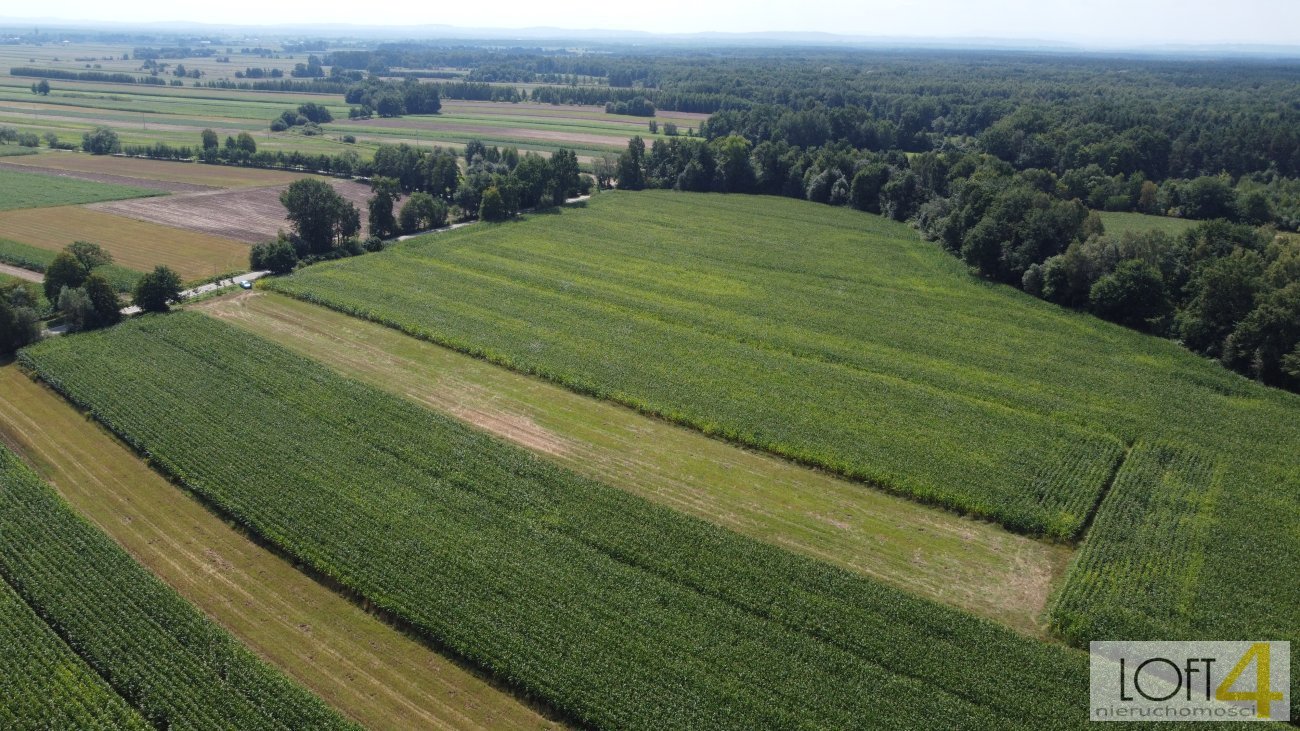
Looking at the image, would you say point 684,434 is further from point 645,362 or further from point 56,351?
point 56,351

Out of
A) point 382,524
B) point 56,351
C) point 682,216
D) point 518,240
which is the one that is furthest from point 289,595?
point 682,216

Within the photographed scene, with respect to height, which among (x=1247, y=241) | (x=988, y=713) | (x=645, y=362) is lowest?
(x=988, y=713)

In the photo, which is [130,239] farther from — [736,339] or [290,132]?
[290,132]

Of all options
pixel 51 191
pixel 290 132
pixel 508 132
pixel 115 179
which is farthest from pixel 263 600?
pixel 290 132

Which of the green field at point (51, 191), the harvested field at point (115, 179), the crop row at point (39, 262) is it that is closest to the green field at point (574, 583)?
the crop row at point (39, 262)

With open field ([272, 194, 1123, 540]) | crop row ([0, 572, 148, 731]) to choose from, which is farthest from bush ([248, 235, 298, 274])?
crop row ([0, 572, 148, 731])

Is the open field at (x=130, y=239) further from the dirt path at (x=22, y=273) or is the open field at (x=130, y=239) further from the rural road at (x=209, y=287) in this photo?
the dirt path at (x=22, y=273)
